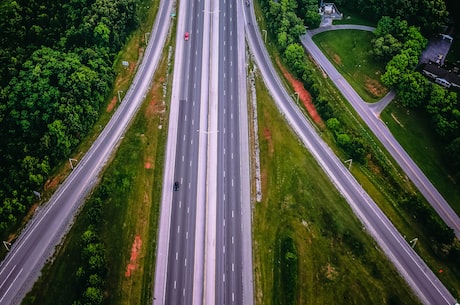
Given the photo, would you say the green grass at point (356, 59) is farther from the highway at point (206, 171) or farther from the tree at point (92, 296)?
the tree at point (92, 296)

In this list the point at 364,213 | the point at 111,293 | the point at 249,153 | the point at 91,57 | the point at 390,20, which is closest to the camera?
the point at 111,293

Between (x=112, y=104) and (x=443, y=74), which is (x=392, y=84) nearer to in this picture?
(x=443, y=74)

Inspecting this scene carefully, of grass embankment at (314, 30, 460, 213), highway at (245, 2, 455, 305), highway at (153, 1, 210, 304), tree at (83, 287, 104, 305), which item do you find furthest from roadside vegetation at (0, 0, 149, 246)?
grass embankment at (314, 30, 460, 213)

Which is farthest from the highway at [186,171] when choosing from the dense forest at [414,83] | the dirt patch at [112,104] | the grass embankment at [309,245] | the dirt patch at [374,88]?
the dense forest at [414,83]

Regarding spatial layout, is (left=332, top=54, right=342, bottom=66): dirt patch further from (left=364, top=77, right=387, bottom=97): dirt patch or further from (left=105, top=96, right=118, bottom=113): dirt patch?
(left=105, top=96, right=118, bottom=113): dirt patch

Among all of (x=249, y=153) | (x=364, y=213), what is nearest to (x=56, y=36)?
(x=249, y=153)

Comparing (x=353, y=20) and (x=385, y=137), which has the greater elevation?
(x=353, y=20)

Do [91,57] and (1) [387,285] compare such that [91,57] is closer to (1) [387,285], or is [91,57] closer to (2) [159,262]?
(2) [159,262]

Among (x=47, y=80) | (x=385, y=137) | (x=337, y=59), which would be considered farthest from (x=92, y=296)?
(x=337, y=59)
